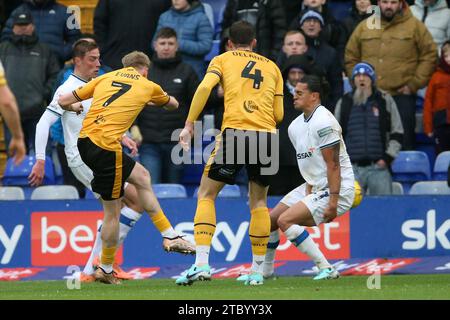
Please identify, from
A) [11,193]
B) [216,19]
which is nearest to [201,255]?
[11,193]

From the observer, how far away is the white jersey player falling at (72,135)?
41.6 ft

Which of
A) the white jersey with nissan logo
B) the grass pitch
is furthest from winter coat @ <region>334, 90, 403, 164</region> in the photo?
the white jersey with nissan logo

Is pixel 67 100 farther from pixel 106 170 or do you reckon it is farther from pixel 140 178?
pixel 140 178

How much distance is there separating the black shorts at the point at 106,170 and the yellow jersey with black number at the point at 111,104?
0.07 meters

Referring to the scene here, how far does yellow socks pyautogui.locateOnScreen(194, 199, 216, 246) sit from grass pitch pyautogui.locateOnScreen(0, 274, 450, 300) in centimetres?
44

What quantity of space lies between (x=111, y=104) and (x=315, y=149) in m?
2.09

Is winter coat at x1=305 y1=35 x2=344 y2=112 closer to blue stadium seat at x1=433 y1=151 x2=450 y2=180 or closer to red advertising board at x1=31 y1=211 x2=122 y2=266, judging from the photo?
blue stadium seat at x1=433 y1=151 x2=450 y2=180

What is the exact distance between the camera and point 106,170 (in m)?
11.9

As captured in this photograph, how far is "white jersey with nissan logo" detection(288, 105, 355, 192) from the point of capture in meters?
12.4

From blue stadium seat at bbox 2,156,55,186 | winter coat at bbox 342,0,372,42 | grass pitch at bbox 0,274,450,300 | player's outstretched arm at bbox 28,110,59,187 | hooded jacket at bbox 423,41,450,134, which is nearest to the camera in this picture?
grass pitch at bbox 0,274,450,300

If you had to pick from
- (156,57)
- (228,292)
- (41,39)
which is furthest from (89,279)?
(41,39)

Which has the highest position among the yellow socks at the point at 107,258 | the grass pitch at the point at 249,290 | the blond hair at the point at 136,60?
the blond hair at the point at 136,60

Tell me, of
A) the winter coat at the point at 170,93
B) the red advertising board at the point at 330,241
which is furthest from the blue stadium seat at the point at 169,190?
the red advertising board at the point at 330,241

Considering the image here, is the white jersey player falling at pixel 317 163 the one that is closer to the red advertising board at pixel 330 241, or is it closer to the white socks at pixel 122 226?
the white socks at pixel 122 226
